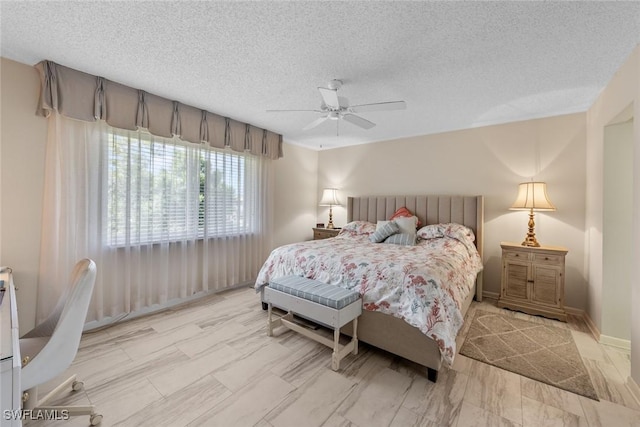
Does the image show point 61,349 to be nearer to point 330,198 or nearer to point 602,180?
point 330,198

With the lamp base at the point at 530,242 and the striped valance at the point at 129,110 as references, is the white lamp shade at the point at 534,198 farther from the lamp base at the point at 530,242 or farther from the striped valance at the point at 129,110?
the striped valance at the point at 129,110

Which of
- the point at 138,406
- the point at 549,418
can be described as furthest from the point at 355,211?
the point at 138,406

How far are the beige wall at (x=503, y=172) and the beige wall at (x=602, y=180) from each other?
15 cm

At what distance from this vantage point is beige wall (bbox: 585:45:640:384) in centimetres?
185

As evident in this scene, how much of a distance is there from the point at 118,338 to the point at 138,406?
3.78 feet

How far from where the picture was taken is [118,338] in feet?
8.30

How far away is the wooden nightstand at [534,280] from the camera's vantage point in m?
2.96

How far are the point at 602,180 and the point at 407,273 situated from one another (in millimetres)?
2280

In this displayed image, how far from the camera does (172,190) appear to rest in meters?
3.25

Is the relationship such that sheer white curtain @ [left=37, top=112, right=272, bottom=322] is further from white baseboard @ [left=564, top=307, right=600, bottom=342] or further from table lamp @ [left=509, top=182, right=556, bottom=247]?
white baseboard @ [left=564, top=307, right=600, bottom=342]

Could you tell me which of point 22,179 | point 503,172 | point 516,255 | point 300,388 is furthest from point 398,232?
point 22,179

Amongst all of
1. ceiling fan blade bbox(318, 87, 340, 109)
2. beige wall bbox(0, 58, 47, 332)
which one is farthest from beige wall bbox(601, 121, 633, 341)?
beige wall bbox(0, 58, 47, 332)

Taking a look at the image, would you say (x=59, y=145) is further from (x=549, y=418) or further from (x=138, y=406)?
(x=549, y=418)

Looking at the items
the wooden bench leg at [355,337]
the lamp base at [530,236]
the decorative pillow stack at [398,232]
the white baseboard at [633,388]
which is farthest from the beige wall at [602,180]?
the wooden bench leg at [355,337]
